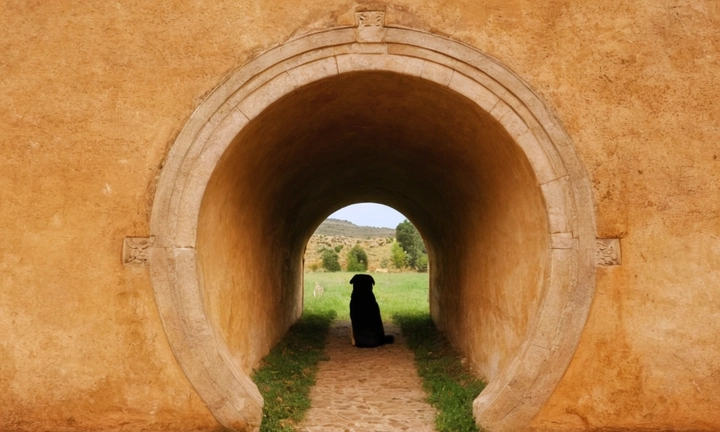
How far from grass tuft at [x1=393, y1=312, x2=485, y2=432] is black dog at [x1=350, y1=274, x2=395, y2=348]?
70 centimetres

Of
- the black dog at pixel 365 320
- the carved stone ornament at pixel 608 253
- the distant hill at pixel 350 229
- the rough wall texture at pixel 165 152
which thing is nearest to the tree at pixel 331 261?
the black dog at pixel 365 320

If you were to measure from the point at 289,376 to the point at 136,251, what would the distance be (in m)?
3.30

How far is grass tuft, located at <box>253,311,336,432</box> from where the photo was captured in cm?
562

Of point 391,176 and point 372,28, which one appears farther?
point 391,176

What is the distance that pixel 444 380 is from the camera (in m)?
7.24

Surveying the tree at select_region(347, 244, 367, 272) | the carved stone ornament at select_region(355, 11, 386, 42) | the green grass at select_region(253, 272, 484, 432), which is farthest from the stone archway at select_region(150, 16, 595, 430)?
the tree at select_region(347, 244, 367, 272)

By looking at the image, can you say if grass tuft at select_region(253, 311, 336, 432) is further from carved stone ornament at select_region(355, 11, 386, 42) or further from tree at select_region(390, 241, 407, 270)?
tree at select_region(390, 241, 407, 270)

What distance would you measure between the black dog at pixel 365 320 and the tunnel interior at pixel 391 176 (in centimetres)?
143

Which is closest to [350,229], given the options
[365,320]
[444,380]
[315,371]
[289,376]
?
[365,320]

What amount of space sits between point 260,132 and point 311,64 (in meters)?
0.98

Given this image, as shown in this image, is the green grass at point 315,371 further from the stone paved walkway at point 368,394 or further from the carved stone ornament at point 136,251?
the carved stone ornament at point 136,251

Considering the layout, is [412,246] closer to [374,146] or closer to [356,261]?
[356,261]

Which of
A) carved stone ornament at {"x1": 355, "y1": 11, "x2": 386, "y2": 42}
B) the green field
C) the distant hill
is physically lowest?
the green field

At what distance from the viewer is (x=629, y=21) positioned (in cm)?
522
